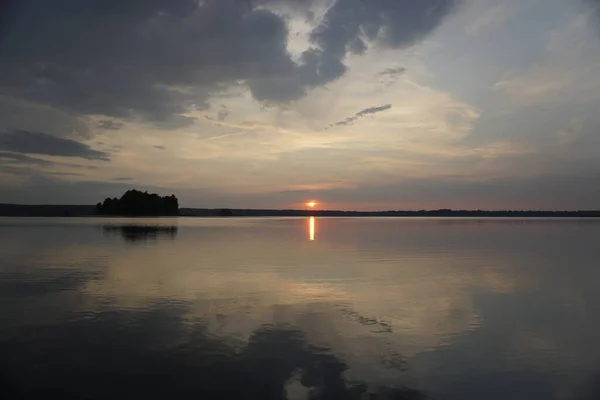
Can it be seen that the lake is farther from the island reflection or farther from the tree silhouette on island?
the tree silhouette on island

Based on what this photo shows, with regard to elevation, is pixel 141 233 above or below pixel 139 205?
below

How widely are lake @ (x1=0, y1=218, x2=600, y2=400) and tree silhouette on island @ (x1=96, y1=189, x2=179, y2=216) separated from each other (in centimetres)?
14138

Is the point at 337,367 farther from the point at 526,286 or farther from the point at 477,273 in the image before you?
the point at 477,273

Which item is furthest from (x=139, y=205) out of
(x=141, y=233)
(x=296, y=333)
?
(x=296, y=333)

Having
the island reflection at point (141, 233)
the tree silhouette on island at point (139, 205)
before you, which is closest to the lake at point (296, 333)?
the island reflection at point (141, 233)

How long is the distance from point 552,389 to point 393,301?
24.4 feet

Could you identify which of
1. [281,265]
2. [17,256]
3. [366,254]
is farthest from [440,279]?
[17,256]

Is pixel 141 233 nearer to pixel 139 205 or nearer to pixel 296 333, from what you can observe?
pixel 296 333

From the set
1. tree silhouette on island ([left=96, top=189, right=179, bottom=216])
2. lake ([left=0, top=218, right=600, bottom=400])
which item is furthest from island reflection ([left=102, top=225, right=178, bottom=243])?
tree silhouette on island ([left=96, top=189, right=179, bottom=216])

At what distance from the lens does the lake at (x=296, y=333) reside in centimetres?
830

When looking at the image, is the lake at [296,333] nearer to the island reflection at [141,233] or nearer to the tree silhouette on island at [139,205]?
the island reflection at [141,233]

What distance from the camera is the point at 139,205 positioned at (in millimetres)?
→ 158750

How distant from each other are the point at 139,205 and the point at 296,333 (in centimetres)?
15660

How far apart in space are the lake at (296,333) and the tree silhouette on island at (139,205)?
14138cm
